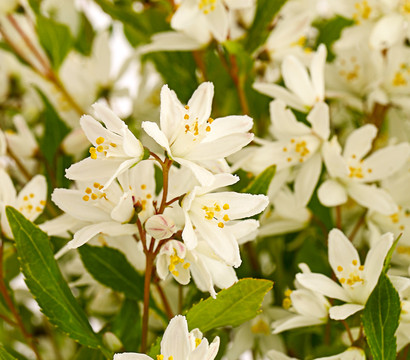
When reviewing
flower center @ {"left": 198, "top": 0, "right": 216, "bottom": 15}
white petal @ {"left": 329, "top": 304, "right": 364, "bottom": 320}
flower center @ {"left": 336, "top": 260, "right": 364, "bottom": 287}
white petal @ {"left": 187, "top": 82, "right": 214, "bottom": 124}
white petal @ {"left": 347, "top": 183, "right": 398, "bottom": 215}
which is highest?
flower center @ {"left": 198, "top": 0, "right": 216, "bottom": 15}

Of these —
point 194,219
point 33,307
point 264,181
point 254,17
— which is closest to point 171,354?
point 194,219

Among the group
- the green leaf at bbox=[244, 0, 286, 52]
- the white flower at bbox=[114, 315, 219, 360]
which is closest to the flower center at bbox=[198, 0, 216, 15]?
the green leaf at bbox=[244, 0, 286, 52]

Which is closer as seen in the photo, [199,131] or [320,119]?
[199,131]

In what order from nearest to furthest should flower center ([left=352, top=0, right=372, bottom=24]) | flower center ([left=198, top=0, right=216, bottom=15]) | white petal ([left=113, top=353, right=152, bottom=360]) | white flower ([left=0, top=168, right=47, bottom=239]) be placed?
white petal ([left=113, top=353, right=152, bottom=360]) < white flower ([left=0, top=168, right=47, bottom=239]) < flower center ([left=198, top=0, right=216, bottom=15]) < flower center ([left=352, top=0, right=372, bottom=24])

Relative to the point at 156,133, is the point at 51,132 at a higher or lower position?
lower

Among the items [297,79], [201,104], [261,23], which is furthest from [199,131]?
[261,23]

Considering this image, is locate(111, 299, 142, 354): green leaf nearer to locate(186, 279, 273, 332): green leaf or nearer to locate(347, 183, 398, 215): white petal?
locate(186, 279, 273, 332): green leaf

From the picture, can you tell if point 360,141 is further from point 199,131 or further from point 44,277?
point 44,277
